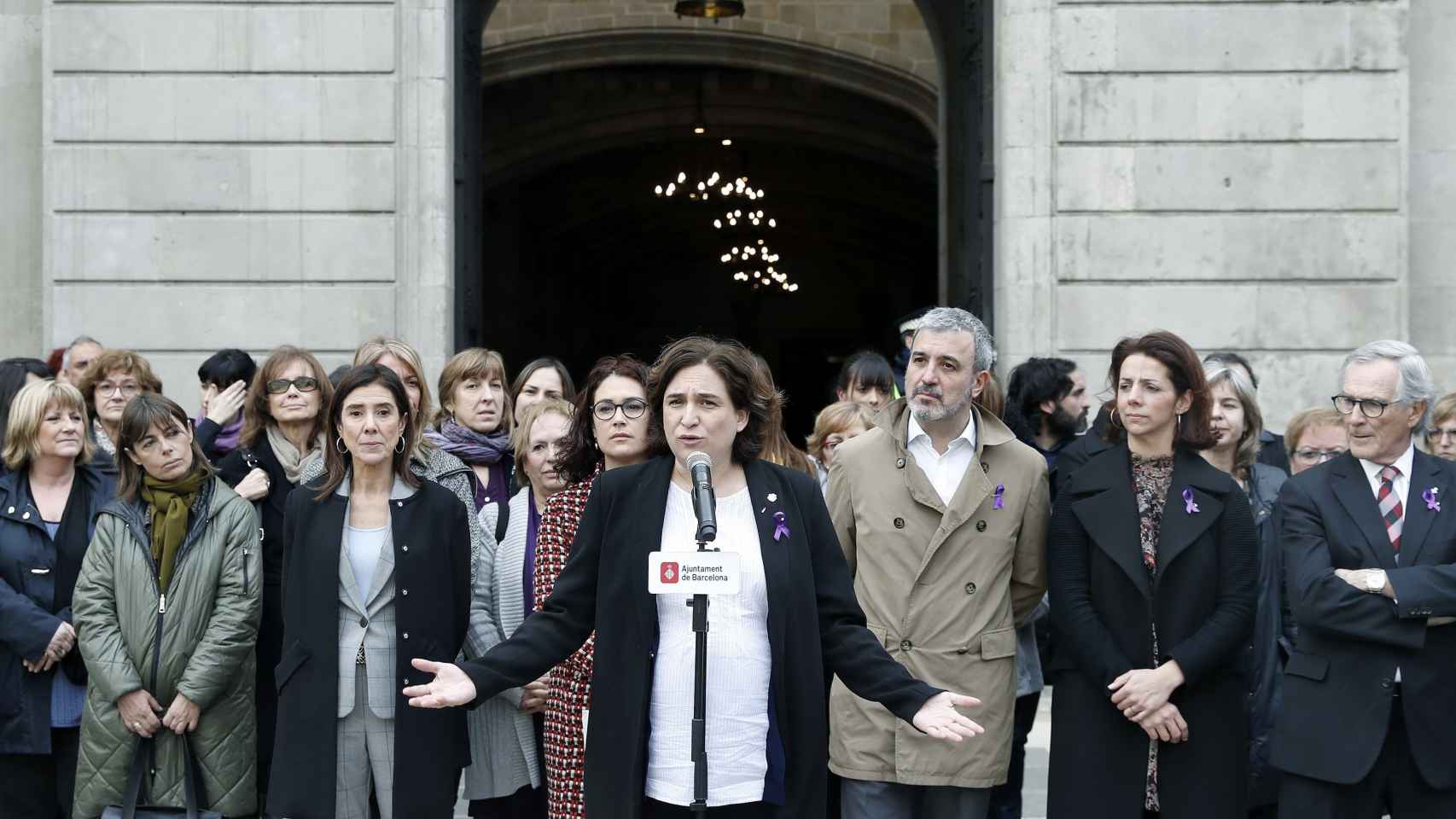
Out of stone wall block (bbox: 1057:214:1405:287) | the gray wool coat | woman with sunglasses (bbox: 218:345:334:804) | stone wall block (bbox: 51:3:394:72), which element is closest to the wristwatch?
the gray wool coat

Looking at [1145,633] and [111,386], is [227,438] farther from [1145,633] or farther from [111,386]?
[1145,633]

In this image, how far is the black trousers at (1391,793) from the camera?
509cm

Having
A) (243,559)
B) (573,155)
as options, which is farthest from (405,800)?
(573,155)

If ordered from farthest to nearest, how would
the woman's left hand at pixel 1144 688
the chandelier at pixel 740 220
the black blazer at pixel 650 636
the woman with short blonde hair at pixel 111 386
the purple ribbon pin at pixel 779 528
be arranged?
the chandelier at pixel 740 220
the woman with short blonde hair at pixel 111 386
the woman's left hand at pixel 1144 688
the purple ribbon pin at pixel 779 528
the black blazer at pixel 650 636

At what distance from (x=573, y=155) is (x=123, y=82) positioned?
13324 millimetres

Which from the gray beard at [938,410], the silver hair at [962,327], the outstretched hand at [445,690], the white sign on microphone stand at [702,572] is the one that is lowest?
the outstretched hand at [445,690]

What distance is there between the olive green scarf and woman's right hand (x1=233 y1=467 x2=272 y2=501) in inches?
10.8

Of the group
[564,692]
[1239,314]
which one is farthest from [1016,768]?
[1239,314]

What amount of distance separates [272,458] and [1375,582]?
3934 millimetres

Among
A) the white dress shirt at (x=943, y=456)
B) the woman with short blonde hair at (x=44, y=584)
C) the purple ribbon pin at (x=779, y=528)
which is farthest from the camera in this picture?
the woman with short blonde hair at (x=44, y=584)

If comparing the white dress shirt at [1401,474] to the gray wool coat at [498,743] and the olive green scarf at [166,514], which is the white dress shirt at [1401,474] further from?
the olive green scarf at [166,514]

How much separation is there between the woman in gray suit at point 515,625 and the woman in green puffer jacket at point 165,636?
2.83 ft

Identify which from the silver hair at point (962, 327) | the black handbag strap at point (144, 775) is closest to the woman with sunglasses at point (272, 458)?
the black handbag strap at point (144, 775)

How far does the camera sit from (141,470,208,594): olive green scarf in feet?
19.1
